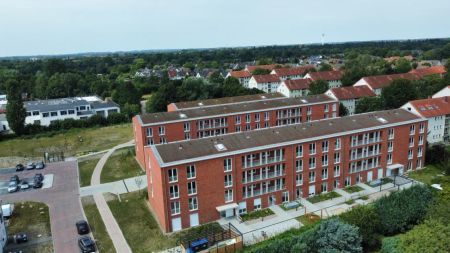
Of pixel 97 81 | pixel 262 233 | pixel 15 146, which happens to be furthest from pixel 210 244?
pixel 97 81

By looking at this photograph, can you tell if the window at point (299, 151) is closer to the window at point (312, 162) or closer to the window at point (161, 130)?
the window at point (312, 162)

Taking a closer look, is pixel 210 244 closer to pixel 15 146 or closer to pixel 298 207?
pixel 298 207

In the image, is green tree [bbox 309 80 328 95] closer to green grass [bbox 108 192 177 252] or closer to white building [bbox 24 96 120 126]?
white building [bbox 24 96 120 126]

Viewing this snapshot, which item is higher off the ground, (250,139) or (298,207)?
(250,139)

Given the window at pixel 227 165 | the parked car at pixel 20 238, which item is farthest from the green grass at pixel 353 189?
the parked car at pixel 20 238

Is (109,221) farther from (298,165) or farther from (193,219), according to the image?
(298,165)

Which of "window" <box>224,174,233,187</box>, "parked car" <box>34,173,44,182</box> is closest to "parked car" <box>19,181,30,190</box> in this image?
"parked car" <box>34,173,44,182</box>
